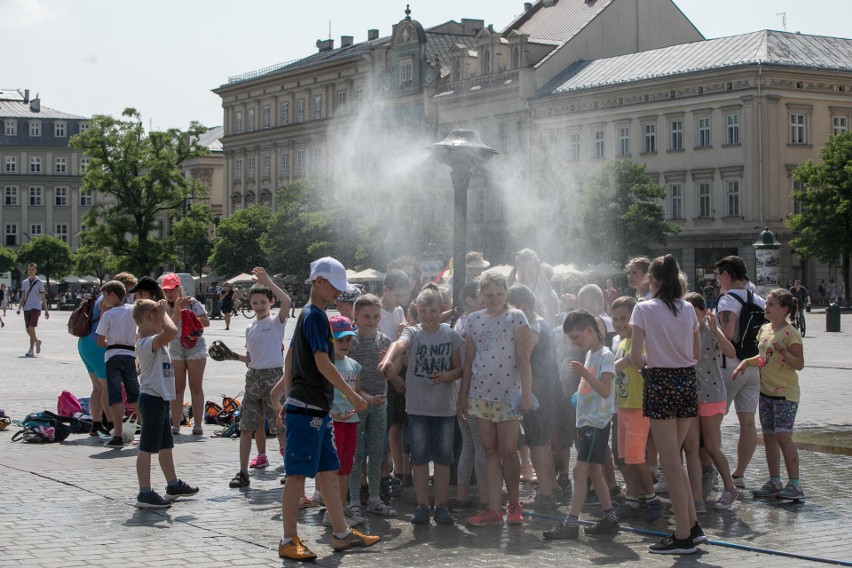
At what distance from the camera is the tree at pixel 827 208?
Answer: 5922cm

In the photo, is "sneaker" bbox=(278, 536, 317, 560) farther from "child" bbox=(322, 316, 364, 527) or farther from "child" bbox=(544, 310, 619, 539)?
"child" bbox=(544, 310, 619, 539)

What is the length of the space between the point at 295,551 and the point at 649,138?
205 ft

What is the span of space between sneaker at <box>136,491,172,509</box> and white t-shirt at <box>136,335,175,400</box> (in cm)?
74

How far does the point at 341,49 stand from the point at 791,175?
4175 centimetres

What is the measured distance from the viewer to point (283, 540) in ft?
25.6

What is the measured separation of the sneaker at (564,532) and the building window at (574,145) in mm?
64423

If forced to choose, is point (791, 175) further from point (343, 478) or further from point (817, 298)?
point (343, 478)

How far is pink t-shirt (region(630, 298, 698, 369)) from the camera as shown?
8102mm

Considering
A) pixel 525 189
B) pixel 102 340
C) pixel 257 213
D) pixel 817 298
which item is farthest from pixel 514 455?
pixel 257 213

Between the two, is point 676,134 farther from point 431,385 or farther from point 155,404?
point 431,385

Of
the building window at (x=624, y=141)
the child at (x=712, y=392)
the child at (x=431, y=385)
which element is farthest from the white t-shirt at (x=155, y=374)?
the building window at (x=624, y=141)

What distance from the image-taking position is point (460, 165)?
12.7 meters

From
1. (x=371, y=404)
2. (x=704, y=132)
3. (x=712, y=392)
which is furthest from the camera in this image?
(x=704, y=132)

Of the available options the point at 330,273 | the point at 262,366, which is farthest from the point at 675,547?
the point at 262,366
